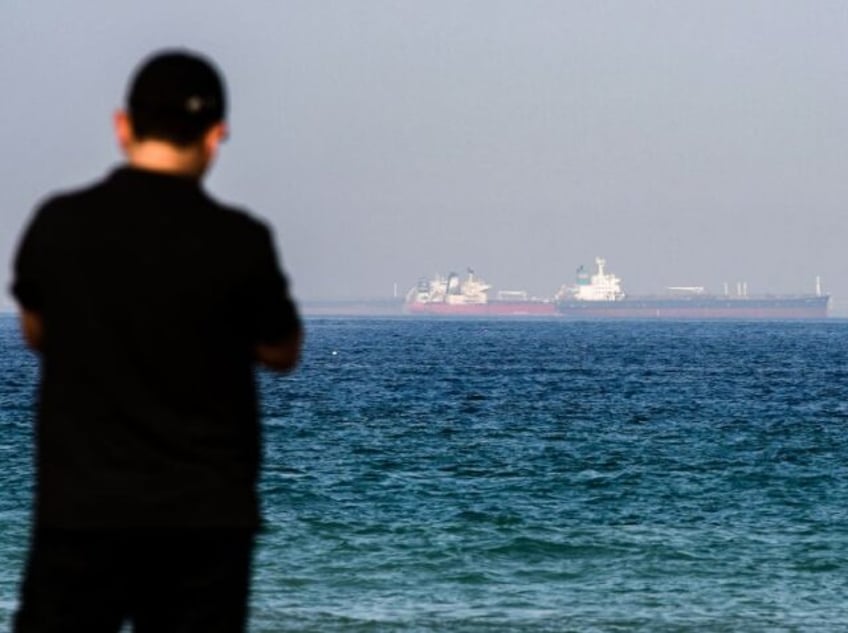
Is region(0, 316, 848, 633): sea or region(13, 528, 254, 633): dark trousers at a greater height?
region(13, 528, 254, 633): dark trousers

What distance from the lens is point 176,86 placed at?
11.1ft

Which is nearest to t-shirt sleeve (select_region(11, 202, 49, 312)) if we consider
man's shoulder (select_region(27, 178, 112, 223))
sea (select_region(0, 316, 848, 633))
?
man's shoulder (select_region(27, 178, 112, 223))

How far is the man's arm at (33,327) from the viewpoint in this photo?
3457 millimetres

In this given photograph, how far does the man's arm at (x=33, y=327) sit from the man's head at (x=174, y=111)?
0.36m

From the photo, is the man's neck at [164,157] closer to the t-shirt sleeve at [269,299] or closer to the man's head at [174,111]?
the man's head at [174,111]

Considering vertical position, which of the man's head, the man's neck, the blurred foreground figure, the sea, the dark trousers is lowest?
the sea

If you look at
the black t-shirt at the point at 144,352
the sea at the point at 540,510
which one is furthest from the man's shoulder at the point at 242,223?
the sea at the point at 540,510

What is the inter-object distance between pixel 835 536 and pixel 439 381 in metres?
42.5

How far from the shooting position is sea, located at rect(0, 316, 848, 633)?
17.0 m

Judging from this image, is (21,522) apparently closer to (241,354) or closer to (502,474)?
(502,474)

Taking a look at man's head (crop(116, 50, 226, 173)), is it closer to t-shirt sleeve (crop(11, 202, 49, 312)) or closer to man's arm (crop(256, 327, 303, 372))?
t-shirt sleeve (crop(11, 202, 49, 312))

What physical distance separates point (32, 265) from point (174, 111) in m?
0.41

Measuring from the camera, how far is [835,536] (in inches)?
920

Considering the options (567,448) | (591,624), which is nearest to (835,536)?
(591,624)
